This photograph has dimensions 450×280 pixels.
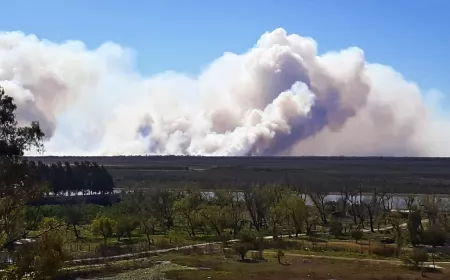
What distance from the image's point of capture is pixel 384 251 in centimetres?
6756

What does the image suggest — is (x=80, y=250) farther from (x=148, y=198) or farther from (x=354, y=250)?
(x=148, y=198)

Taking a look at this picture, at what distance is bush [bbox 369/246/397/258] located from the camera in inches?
2623

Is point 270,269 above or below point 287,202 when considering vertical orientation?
below

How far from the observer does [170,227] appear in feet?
323

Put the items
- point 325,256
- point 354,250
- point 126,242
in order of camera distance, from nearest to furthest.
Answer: point 325,256
point 354,250
point 126,242

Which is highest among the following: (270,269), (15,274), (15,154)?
(15,154)

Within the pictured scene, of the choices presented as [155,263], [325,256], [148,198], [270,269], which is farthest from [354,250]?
[148,198]

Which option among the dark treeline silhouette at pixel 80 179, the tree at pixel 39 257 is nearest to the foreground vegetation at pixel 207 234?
the tree at pixel 39 257

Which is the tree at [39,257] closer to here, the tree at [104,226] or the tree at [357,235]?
the tree at [104,226]

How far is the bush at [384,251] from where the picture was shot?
66.6 metres

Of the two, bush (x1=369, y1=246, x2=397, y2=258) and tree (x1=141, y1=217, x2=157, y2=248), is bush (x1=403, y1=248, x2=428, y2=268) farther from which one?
tree (x1=141, y1=217, x2=157, y2=248)

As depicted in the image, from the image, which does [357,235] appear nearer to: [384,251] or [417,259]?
[384,251]

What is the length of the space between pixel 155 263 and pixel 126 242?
1951cm

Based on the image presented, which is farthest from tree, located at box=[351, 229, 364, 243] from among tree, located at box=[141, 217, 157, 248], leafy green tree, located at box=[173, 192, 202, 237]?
tree, located at box=[141, 217, 157, 248]
